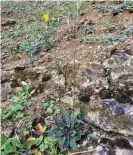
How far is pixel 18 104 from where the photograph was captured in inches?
126

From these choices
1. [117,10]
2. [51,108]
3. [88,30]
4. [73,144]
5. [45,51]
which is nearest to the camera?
[73,144]

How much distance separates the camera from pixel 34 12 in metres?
5.29

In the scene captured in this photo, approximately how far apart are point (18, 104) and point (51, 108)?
14.6 inches

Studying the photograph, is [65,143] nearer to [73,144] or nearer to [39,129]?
→ [73,144]

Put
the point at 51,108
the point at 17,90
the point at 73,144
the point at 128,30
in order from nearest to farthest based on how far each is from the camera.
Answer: the point at 73,144, the point at 51,108, the point at 17,90, the point at 128,30

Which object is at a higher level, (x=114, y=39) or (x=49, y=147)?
(x=114, y=39)

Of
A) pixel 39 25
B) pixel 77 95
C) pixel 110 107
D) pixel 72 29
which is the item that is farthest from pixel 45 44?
pixel 110 107

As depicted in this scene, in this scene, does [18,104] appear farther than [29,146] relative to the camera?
Yes

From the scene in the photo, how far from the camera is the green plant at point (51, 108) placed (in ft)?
10.1

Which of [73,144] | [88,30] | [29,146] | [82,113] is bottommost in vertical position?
[29,146]

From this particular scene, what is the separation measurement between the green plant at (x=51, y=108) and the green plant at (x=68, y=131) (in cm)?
24

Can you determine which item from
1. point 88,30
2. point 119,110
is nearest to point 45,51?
point 88,30

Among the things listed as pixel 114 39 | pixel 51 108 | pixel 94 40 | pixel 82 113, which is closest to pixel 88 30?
pixel 94 40

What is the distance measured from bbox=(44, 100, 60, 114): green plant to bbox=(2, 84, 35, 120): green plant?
22 cm
